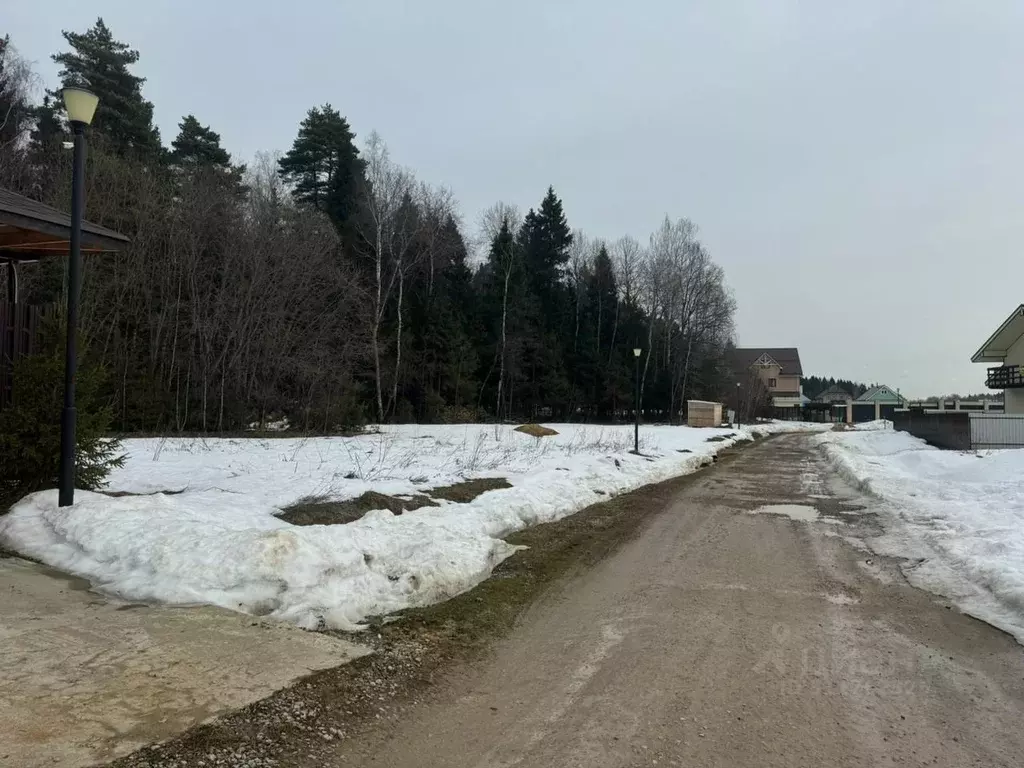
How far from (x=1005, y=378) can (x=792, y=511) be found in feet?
127

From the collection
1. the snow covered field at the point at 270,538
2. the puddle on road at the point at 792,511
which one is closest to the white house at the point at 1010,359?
the puddle on road at the point at 792,511

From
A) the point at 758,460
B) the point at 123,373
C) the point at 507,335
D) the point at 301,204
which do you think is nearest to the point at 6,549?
the point at 123,373

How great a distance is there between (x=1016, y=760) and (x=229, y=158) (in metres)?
41.3

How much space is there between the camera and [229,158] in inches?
1462

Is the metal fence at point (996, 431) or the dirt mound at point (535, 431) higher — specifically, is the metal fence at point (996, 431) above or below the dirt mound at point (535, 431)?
above

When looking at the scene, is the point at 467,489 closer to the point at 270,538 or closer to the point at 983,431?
the point at 270,538

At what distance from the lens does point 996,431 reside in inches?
1001

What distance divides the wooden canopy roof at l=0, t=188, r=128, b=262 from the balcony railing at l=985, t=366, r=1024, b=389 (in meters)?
47.2

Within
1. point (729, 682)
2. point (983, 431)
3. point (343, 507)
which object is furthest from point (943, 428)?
point (729, 682)

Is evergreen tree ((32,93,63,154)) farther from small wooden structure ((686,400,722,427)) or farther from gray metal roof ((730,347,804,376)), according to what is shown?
gray metal roof ((730,347,804,376))

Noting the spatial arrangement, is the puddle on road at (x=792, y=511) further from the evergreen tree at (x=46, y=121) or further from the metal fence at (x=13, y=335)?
the evergreen tree at (x=46, y=121)

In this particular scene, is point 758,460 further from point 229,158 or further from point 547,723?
point 229,158

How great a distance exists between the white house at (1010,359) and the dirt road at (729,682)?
137 feet

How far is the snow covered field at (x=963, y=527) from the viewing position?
6406mm
